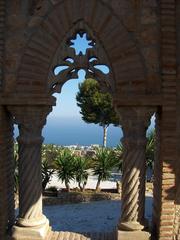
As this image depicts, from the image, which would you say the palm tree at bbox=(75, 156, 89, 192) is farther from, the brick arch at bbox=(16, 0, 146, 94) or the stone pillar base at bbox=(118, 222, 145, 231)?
the brick arch at bbox=(16, 0, 146, 94)

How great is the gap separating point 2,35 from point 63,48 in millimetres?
855

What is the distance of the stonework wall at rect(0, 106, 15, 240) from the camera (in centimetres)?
568

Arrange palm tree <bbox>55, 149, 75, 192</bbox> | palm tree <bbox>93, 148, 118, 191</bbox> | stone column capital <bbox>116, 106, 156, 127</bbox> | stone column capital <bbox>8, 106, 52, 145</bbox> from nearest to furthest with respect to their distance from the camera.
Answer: stone column capital <bbox>116, 106, 156, 127</bbox>
stone column capital <bbox>8, 106, 52, 145</bbox>
palm tree <bbox>55, 149, 75, 192</bbox>
palm tree <bbox>93, 148, 118, 191</bbox>

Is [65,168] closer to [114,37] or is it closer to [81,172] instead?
[81,172]

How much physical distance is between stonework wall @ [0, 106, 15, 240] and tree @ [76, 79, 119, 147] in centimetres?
1889

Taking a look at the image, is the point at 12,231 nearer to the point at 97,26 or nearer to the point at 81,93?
the point at 97,26

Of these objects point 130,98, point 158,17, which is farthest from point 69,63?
point 158,17

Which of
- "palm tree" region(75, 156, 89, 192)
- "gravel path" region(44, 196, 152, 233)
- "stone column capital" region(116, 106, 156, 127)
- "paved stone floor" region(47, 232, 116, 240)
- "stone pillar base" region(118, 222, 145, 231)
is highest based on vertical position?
"stone column capital" region(116, 106, 156, 127)

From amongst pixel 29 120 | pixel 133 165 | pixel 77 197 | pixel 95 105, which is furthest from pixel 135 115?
pixel 95 105

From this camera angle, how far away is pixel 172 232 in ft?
18.1

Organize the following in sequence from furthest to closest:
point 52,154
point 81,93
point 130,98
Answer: point 81,93 < point 52,154 < point 130,98

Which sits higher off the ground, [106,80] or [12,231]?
[106,80]

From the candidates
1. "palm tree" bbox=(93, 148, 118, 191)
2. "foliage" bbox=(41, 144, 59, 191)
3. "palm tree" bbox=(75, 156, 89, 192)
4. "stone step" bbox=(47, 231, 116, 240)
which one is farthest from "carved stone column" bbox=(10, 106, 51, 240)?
"palm tree" bbox=(93, 148, 118, 191)

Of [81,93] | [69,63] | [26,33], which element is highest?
[81,93]
